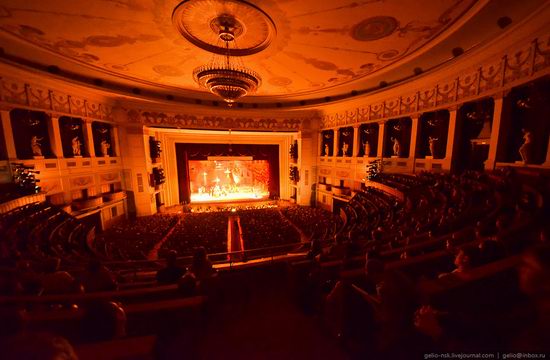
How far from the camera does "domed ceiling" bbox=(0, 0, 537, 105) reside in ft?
17.0

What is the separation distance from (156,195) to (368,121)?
47.2 ft

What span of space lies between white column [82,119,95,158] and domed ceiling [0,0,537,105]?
2520 millimetres

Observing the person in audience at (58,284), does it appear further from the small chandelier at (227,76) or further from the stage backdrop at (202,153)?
the stage backdrop at (202,153)

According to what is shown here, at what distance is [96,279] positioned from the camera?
264 cm

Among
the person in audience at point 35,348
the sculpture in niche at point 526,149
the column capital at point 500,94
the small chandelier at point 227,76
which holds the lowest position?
the person in audience at point 35,348

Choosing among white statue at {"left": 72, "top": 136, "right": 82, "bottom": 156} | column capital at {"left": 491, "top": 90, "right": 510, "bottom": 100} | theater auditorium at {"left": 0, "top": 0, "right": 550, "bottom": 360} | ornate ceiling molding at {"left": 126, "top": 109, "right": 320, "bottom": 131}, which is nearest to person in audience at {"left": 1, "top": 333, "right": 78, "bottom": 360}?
theater auditorium at {"left": 0, "top": 0, "right": 550, "bottom": 360}

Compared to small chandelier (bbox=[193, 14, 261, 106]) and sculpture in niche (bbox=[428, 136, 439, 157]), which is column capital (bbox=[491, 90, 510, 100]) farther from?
small chandelier (bbox=[193, 14, 261, 106])

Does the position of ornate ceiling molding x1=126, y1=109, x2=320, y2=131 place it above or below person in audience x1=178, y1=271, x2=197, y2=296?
above

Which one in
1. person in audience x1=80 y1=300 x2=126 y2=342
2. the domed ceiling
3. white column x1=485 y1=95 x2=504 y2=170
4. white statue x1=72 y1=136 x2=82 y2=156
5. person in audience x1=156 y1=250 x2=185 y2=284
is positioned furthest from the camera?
white statue x1=72 y1=136 x2=82 y2=156

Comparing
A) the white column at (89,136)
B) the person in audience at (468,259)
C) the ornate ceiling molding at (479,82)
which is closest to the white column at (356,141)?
the ornate ceiling molding at (479,82)

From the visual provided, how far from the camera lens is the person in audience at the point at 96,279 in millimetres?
2611

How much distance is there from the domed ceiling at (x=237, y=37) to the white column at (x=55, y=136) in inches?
85.7

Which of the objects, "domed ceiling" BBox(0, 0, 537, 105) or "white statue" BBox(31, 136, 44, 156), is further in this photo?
"white statue" BBox(31, 136, 44, 156)

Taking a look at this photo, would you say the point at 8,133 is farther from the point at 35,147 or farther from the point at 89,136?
the point at 89,136
